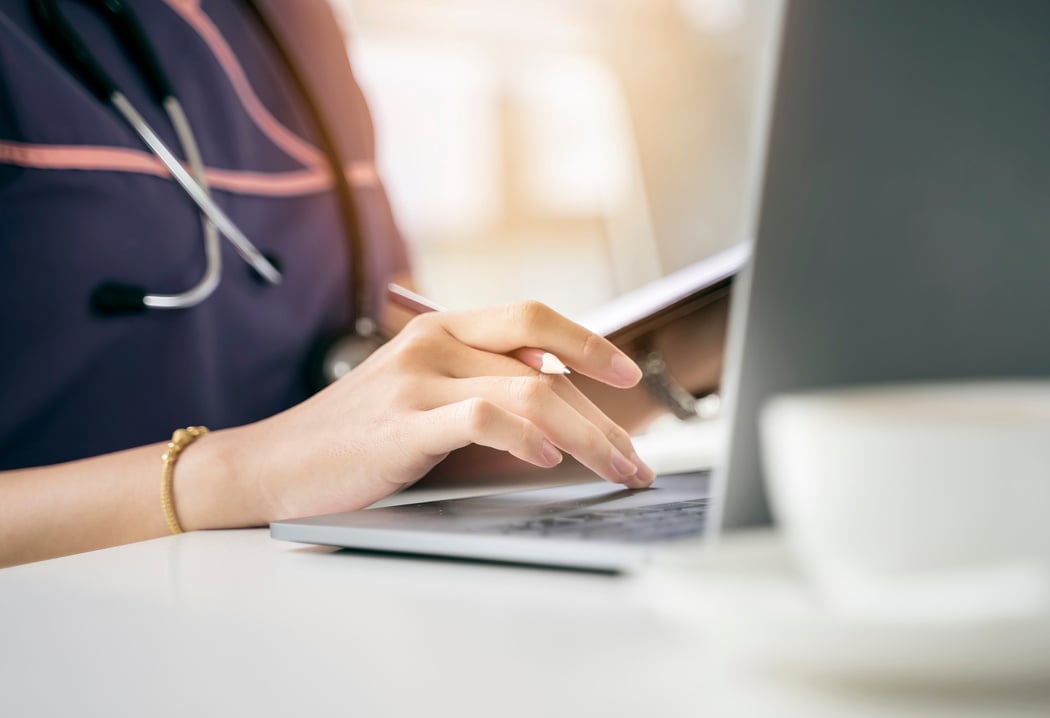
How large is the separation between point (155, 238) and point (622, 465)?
67 cm

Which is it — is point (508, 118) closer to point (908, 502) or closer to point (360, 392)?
point (360, 392)

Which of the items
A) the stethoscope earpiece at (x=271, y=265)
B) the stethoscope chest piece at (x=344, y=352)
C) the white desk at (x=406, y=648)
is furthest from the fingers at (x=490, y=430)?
the stethoscope earpiece at (x=271, y=265)

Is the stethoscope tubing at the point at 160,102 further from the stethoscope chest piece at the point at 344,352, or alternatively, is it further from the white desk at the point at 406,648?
the white desk at the point at 406,648

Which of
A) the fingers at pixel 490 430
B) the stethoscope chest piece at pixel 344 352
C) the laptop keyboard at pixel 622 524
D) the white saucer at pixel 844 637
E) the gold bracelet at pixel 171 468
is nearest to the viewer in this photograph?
the white saucer at pixel 844 637

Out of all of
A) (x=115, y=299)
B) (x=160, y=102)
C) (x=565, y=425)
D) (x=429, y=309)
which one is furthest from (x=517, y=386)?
(x=160, y=102)

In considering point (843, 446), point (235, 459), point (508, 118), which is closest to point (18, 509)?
point (235, 459)

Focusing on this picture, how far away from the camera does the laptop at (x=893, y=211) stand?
22 cm

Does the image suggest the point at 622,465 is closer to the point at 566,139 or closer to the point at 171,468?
the point at 171,468

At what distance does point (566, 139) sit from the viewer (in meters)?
3.74

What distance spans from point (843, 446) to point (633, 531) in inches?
6.0

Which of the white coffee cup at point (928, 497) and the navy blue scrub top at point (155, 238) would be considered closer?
the white coffee cup at point (928, 497)

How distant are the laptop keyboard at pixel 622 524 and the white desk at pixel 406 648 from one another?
2cm

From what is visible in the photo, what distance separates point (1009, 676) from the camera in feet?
0.50

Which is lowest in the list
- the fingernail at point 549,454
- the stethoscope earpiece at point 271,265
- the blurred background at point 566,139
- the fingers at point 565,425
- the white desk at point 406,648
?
the white desk at point 406,648
